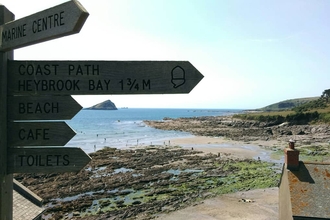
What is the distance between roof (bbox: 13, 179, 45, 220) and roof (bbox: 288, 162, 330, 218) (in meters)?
10.8

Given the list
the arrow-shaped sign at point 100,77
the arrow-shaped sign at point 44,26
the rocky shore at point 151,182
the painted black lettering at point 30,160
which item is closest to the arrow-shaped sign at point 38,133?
the painted black lettering at point 30,160

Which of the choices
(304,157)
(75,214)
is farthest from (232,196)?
(304,157)

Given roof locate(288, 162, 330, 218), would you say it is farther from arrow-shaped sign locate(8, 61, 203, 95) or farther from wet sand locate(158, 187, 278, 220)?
arrow-shaped sign locate(8, 61, 203, 95)

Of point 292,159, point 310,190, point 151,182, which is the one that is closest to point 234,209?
point 151,182

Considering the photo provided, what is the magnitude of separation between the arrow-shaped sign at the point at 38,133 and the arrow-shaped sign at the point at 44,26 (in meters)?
0.87

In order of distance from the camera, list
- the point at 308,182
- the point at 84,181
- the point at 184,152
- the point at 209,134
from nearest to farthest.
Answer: the point at 308,182, the point at 84,181, the point at 184,152, the point at 209,134

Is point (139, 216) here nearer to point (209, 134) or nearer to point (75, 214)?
point (75, 214)

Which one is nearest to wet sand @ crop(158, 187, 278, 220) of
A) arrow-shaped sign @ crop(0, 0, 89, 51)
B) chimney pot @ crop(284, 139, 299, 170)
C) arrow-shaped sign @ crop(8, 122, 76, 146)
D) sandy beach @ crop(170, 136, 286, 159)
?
chimney pot @ crop(284, 139, 299, 170)

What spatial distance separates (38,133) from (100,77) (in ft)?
3.01

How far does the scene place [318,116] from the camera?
69062mm

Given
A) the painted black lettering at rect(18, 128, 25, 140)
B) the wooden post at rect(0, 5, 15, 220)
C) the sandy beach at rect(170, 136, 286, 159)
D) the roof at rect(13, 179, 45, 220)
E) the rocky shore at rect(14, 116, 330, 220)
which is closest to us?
the wooden post at rect(0, 5, 15, 220)

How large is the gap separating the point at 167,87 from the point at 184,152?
45.1m

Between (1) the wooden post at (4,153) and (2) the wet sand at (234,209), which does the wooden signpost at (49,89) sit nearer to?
(1) the wooden post at (4,153)

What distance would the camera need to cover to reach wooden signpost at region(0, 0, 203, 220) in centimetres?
293
